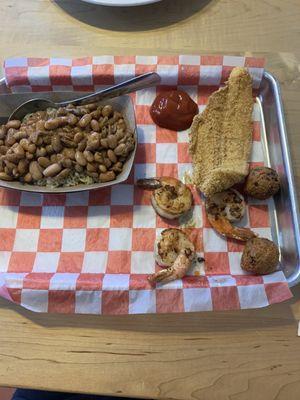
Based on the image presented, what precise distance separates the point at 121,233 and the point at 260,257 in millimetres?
523

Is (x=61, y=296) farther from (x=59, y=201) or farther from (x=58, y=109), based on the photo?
(x=58, y=109)

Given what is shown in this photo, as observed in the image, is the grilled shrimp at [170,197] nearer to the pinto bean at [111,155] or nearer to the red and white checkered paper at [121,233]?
the red and white checkered paper at [121,233]

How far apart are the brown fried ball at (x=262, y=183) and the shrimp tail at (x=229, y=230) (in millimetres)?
150

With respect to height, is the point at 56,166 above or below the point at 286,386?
above

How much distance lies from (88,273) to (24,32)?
1232 millimetres

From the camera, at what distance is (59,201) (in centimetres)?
143

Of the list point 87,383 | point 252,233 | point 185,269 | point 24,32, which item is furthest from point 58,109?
point 87,383

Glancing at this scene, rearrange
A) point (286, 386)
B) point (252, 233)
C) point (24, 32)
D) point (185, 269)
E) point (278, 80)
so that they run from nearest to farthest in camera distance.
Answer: point (286, 386), point (185, 269), point (252, 233), point (278, 80), point (24, 32)

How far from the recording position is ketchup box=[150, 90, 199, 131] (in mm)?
1513

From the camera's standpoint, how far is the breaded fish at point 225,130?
56.2 inches

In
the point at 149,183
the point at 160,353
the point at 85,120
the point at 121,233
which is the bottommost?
the point at 160,353

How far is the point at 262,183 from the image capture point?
133 cm

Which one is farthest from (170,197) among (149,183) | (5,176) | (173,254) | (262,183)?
(5,176)

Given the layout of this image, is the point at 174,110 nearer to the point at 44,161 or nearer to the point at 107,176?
the point at 107,176
